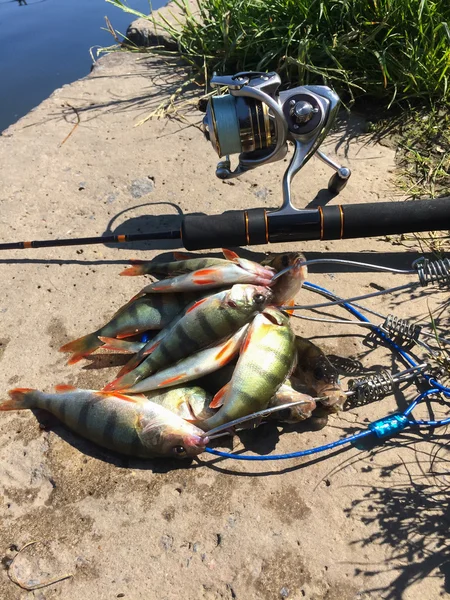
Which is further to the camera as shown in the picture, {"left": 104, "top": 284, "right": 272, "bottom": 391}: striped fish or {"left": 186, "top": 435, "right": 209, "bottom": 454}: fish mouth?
{"left": 104, "top": 284, "right": 272, "bottom": 391}: striped fish

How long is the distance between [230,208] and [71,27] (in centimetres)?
679

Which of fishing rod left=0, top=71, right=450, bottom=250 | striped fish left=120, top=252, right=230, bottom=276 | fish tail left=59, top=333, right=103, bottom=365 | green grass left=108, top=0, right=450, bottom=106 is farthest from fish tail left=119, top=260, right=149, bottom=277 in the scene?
green grass left=108, top=0, right=450, bottom=106

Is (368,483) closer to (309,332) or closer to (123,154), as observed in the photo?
(309,332)

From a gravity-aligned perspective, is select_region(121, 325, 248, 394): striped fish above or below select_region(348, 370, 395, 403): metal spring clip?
above

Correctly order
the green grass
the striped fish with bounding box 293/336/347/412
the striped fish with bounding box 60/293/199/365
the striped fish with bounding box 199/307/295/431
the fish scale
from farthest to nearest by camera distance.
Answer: the green grass → the fish scale → the striped fish with bounding box 60/293/199/365 → the striped fish with bounding box 293/336/347/412 → the striped fish with bounding box 199/307/295/431

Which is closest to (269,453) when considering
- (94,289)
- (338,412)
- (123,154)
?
(338,412)

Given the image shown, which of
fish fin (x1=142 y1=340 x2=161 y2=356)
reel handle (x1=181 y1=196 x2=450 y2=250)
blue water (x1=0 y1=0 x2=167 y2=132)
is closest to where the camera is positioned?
fish fin (x1=142 y1=340 x2=161 y2=356)

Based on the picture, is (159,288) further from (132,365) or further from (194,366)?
(194,366)

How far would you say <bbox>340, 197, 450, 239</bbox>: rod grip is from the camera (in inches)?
125

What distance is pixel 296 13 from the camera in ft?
16.4

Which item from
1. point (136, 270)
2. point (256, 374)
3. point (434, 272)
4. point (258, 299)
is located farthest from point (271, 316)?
point (136, 270)

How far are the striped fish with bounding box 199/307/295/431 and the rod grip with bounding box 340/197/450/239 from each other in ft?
3.33

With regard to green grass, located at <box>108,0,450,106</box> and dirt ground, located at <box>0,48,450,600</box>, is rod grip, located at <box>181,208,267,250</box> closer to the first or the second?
dirt ground, located at <box>0,48,450,600</box>

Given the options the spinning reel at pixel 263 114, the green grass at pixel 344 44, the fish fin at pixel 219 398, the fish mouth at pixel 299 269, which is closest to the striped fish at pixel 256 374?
the fish fin at pixel 219 398
